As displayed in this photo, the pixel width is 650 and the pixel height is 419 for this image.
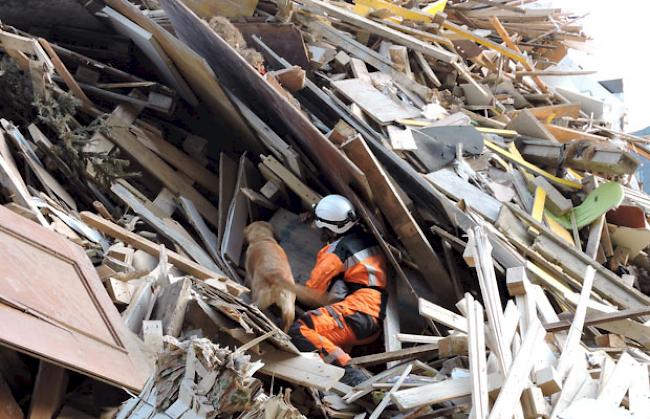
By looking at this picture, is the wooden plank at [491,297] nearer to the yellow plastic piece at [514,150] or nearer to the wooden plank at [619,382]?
the wooden plank at [619,382]

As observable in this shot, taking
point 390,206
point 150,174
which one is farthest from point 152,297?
point 150,174

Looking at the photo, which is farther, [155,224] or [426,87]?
[426,87]

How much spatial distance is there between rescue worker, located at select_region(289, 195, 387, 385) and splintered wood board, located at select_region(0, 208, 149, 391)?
1.61 m

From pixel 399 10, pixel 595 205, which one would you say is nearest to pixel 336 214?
pixel 595 205

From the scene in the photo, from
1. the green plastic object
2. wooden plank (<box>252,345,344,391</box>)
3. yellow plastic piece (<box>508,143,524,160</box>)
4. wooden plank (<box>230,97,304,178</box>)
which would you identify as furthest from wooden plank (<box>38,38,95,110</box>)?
the green plastic object

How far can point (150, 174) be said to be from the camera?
736 cm

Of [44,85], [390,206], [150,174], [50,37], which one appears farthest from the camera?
[50,37]

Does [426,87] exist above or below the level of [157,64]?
below

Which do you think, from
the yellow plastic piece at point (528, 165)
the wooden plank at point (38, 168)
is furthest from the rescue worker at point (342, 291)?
the yellow plastic piece at point (528, 165)

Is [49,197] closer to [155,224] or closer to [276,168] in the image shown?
[155,224]

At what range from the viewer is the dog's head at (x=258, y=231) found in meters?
6.47

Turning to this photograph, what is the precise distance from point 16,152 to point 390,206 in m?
3.21

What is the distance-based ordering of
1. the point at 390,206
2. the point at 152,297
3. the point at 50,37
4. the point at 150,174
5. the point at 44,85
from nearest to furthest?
1. the point at 152,297
2. the point at 390,206
3. the point at 44,85
4. the point at 150,174
5. the point at 50,37

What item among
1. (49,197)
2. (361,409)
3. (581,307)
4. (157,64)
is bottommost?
(361,409)
